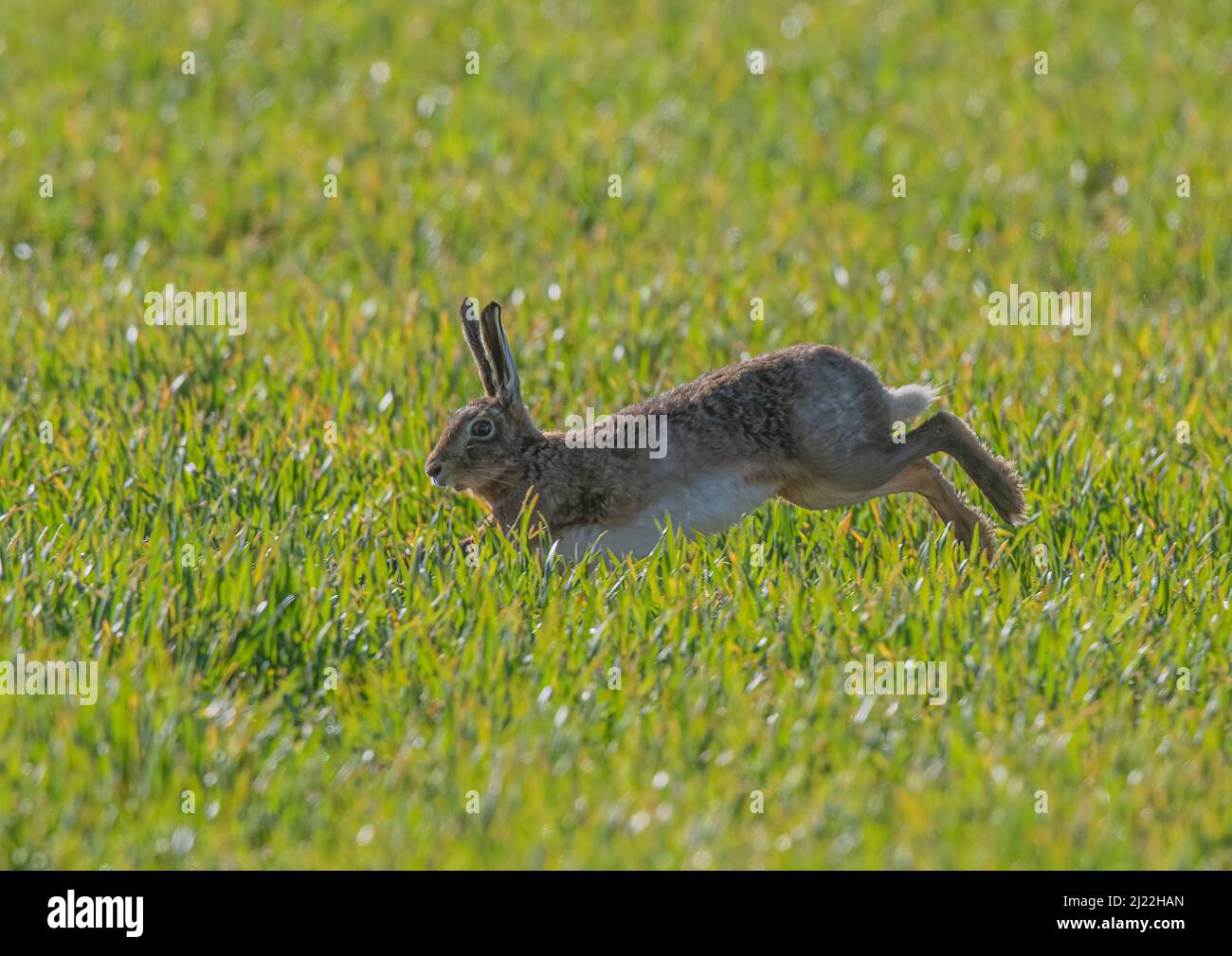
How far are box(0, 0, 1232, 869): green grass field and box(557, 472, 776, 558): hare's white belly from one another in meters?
0.20

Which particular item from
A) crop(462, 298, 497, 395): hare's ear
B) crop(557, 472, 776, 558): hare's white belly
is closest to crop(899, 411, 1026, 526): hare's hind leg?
crop(557, 472, 776, 558): hare's white belly

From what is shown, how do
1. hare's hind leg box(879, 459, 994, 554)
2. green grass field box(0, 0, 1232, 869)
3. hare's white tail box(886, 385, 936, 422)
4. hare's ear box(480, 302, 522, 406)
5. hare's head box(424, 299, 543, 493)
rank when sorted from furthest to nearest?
hare's hind leg box(879, 459, 994, 554), hare's white tail box(886, 385, 936, 422), hare's head box(424, 299, 543, 493), hare's ear box(480, 302, 522, 406), green grass field box(0, 0, 1232, 869)

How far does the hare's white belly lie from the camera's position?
20.6 feet

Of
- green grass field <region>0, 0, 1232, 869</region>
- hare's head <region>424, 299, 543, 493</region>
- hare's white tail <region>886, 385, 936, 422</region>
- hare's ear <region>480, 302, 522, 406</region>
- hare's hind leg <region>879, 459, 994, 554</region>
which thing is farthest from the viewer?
hare's hind leg <region>879, 459, 994, 554</region>

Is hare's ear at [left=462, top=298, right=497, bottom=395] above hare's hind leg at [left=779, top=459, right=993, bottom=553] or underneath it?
above

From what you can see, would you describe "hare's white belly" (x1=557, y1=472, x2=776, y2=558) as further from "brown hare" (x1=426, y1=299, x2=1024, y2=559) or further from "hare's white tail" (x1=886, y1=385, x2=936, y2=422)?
"hare's white tail" (x1=886, y1=385, x2=936, y2=422)

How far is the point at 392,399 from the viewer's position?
7965 mm

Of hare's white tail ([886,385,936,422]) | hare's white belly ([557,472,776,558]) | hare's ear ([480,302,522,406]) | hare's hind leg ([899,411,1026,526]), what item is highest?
hare's ear ([480,302,522,406])

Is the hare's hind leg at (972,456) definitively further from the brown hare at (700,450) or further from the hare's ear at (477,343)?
the hare's ear at (477,343)

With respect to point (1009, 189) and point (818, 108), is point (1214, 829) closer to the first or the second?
point (1009, 189)

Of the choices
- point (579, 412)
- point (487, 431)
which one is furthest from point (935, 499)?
point (579, 412)

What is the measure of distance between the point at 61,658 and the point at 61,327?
421 centimetres

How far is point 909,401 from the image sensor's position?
6520mm

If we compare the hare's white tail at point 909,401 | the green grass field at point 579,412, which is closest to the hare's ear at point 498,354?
the green grass field at point 579,412
